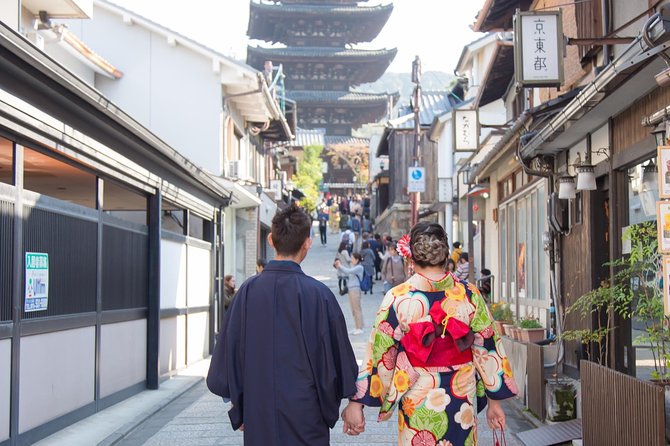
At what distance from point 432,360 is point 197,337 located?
453 inches

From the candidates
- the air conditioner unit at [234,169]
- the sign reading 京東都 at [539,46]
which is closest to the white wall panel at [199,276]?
the air conditioner unit at [234,169]

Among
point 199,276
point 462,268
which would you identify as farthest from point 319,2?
point 199,276

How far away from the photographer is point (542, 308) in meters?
13.8

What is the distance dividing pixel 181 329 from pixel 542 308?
18.6 ft

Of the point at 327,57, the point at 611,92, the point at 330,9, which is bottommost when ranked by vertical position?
the point at 611,92

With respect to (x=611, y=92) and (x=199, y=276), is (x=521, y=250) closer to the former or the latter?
(x=199, y=276)

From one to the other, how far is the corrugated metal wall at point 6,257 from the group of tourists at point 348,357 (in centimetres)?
292

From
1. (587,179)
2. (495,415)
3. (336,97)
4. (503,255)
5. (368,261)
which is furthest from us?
(336,97)

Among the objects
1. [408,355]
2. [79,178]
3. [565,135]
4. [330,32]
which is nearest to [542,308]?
[565,135]

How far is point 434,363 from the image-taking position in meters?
4.85

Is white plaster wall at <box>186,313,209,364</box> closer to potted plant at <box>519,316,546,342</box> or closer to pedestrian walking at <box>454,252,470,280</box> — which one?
potted plant at <box>519,316,546,342</box>

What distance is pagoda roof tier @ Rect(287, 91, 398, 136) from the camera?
216 feet

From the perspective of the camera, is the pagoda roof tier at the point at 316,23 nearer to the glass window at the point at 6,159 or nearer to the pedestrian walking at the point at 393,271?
the pedestrian walking at the point at 393,271

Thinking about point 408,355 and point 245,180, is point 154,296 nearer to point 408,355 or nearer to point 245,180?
point 408,355
